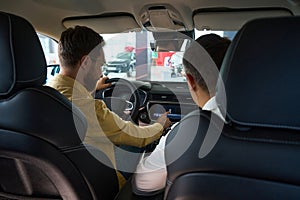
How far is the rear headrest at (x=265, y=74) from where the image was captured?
80 centimetres

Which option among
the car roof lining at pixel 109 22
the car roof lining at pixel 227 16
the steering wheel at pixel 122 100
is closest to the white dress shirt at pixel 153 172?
the steering wheel at pixel 122 100

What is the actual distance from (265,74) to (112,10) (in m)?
1.82

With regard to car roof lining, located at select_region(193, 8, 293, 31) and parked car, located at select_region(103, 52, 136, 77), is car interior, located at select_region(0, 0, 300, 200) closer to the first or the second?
car roof lining, located at select_region(193, 8, 293, 31)

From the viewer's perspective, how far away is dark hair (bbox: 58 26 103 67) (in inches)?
57.9

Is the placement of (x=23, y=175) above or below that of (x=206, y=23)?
→ below

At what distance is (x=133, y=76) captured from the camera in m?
3.00

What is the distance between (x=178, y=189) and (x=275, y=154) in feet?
0.96

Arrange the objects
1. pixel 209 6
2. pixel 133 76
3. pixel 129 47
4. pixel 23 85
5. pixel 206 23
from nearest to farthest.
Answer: pixel 23 85, pixel 209 6, pixel 206 23, pixel 129 47, pixel 133 76

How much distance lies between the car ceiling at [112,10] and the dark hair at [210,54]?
40.0 inches

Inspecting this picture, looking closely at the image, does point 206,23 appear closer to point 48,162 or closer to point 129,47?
point 129,47

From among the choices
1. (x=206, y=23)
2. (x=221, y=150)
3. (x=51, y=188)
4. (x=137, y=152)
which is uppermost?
(x=206, y=23)

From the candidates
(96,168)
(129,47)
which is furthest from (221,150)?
(129,47)

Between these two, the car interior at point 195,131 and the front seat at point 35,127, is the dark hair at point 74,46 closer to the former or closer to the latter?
the car interior at point 195,131

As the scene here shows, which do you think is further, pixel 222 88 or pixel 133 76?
pixel 133 76
